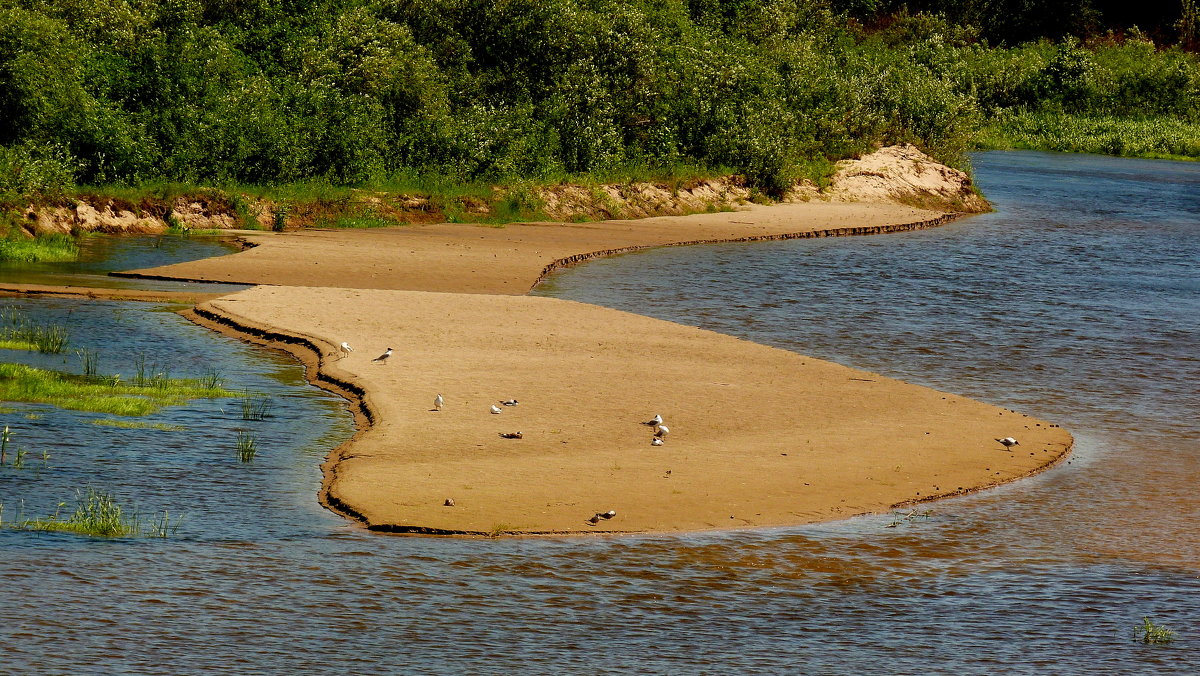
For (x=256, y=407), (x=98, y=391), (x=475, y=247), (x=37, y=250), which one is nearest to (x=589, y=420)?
(x=256, y=407)

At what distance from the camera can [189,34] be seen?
4091 cm

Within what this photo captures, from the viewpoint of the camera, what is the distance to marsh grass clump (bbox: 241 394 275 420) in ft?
61.1

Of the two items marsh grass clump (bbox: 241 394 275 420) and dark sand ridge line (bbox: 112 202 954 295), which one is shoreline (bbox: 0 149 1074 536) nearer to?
dark sand ridge line (bbox: 112 202 954 295)

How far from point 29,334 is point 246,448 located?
7653 mm

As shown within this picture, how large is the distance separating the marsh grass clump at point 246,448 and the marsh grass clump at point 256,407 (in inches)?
45.4

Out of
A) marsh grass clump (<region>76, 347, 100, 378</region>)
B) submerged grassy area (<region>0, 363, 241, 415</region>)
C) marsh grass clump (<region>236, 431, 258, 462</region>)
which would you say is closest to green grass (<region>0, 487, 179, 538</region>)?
marsh grass clump (<region>236, 431, 258, 462</region>)

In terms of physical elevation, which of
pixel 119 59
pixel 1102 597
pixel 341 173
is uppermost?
pixel 119 59

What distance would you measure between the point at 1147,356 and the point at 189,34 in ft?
90.4

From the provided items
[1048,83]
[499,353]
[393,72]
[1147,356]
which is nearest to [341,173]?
[393,72]

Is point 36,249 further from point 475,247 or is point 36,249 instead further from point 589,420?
point 589,420

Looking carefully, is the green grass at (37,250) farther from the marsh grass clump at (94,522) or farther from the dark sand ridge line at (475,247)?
the marsh grass clump at (94,522)

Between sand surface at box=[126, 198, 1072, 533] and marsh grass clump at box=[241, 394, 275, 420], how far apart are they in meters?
1.21

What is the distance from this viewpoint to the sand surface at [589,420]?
15180 millimetres

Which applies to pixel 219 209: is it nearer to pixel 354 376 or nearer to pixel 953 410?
pixel 354 376
